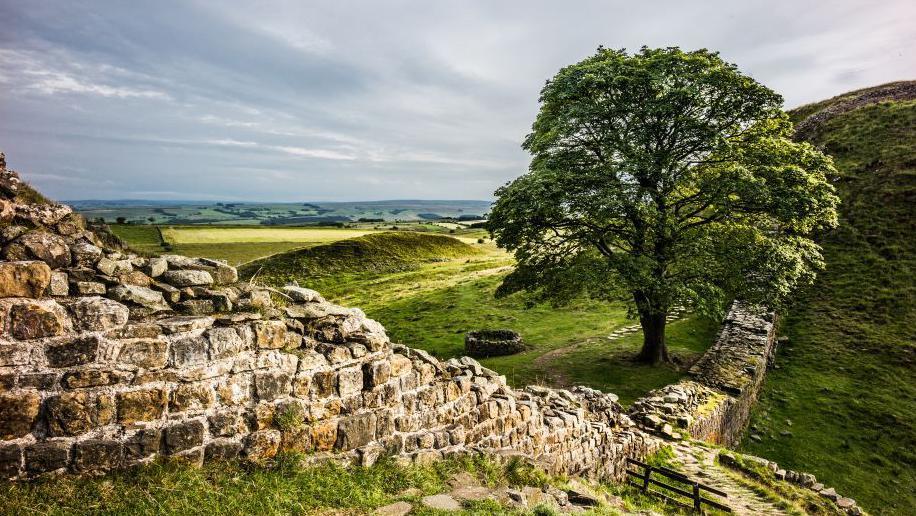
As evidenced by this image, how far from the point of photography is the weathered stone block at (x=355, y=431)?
22.0ft

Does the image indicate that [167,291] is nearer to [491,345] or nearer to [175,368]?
[175,368]

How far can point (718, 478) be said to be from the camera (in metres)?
11.8

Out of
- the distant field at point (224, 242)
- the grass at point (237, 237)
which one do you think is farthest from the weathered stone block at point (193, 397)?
the grass at point (237, 237)

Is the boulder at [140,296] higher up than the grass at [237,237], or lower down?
higher up

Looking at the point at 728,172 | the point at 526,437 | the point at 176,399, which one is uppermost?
the point at 728,172

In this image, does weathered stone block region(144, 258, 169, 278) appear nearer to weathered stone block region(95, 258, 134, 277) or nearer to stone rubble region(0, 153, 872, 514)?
stone rubble region(0, 153, 872, 514)

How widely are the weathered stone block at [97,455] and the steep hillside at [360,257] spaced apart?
3683 cm

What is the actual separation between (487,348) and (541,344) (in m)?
3.07

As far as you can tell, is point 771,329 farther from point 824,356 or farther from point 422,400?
point 422,400

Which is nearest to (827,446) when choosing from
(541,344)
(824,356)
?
(824,356)

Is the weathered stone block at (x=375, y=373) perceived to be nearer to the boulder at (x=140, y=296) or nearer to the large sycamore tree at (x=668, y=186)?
the boulder at (x=140, y=296)

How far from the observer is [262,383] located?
20.2ft

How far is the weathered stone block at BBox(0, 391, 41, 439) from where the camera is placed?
15.6 ft

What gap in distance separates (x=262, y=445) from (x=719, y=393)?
1600cm
